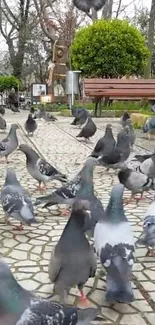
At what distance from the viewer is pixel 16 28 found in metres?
35.9

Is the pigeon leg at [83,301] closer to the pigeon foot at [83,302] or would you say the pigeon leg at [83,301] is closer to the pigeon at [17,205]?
the pigeon foot at [83,302]

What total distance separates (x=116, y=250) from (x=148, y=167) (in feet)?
8.63

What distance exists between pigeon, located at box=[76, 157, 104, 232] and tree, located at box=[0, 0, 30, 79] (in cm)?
2989

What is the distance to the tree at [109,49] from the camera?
19.0 m

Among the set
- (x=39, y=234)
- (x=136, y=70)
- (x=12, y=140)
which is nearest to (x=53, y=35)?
(x=136, y=70)

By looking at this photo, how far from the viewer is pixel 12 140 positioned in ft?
26.8

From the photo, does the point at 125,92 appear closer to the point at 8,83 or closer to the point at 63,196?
the point at 63,196

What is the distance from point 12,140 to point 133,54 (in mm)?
12538

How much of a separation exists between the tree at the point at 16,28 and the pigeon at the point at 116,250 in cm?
3100

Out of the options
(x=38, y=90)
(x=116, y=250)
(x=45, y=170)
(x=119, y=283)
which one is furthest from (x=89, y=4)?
(x=38, y=90)

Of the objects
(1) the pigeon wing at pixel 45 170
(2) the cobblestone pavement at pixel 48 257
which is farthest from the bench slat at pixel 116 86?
(1) the pigeon wing at pixel 45 170

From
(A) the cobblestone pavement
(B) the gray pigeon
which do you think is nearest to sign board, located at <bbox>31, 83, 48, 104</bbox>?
(A) the cobblestone pavement

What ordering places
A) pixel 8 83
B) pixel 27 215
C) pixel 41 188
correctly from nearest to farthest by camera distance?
pixel 27 215, pixel 41 188, pixel 8 83

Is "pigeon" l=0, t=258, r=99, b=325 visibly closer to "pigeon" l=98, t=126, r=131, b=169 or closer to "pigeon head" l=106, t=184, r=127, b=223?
"pigeon head" l=106, t=184, r=127, b=223
